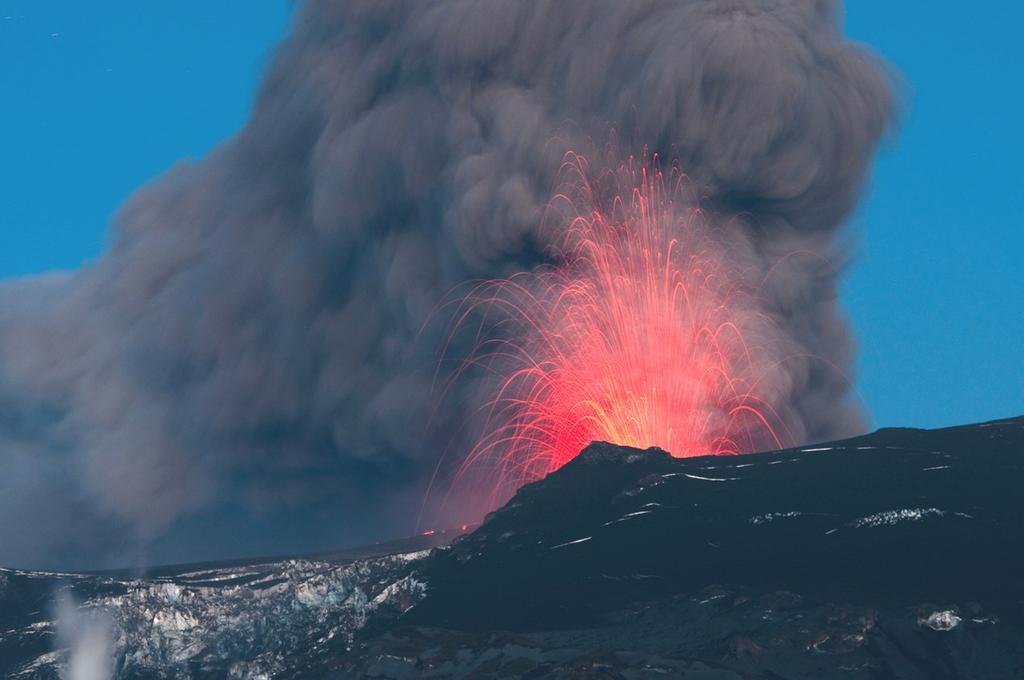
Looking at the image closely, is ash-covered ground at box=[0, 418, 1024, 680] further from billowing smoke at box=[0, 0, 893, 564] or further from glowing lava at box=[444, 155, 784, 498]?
billowing smoke at box=[0, 0, 893, 564]

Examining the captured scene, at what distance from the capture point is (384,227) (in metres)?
63.3

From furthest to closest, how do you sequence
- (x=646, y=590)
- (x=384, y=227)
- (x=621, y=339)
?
(x=384, y=227) < (x=621, y=339) < (x=646, y=590)

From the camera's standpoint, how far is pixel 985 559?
36219 millimetres

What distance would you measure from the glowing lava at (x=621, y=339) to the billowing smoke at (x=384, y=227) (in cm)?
137

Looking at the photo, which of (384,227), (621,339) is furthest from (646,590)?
(384,227)

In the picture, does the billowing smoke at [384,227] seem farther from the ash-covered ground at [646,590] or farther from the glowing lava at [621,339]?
the ash-covered ground at [646,590]

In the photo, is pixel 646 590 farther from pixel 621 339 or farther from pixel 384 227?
pixel 384 227

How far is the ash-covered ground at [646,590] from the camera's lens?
33250 mm

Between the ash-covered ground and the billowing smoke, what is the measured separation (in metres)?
13.4

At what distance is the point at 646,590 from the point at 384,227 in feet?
93.5

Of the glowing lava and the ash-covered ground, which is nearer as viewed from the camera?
the ash-covered ground

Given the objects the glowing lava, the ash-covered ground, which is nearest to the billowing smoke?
the glowing lava

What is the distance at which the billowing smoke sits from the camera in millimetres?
56938

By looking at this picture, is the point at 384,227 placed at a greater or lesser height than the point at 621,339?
greater
